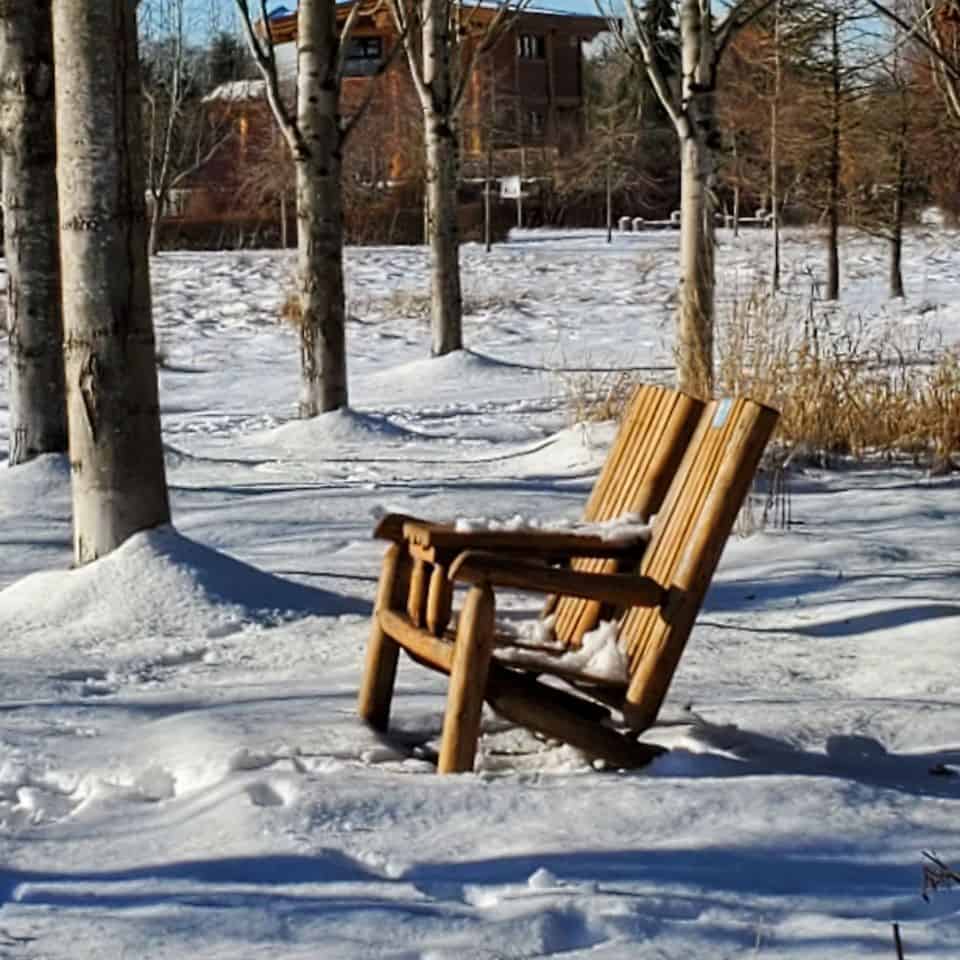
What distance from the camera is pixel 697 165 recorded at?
10.2m

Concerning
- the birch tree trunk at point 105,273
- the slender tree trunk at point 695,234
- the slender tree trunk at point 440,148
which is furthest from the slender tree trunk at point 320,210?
the birch tree trunk at point 105,273

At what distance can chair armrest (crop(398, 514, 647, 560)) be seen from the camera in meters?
4.11

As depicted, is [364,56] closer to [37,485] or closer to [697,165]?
[697,165]

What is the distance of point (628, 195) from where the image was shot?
52.2 metres

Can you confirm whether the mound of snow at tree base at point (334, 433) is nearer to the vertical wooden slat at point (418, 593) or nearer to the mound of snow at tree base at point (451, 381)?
the mound of snow at tree base at point (451, 381)

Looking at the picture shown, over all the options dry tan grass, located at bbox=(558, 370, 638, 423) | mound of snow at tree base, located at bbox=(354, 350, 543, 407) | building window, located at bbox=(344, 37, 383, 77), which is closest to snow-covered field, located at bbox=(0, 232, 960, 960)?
dry tan grass, located at bbox=(558, 370, 638, 423)

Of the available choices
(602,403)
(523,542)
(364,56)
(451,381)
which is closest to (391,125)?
A: (364,56)

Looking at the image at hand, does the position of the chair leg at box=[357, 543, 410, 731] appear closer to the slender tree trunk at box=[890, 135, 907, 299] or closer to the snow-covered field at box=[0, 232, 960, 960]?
the snow-covered field at box=[0, 232, 960, 960]

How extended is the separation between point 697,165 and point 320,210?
109 inches

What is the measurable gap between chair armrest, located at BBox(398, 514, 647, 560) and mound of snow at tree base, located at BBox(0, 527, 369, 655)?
1.57 meters

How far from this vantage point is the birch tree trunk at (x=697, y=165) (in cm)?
1001

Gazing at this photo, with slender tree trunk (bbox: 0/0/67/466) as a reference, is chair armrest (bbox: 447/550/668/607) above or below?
below

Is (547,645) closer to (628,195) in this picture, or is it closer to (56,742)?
(56,742)

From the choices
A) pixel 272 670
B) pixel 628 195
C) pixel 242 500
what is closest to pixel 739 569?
pixel 272 670
